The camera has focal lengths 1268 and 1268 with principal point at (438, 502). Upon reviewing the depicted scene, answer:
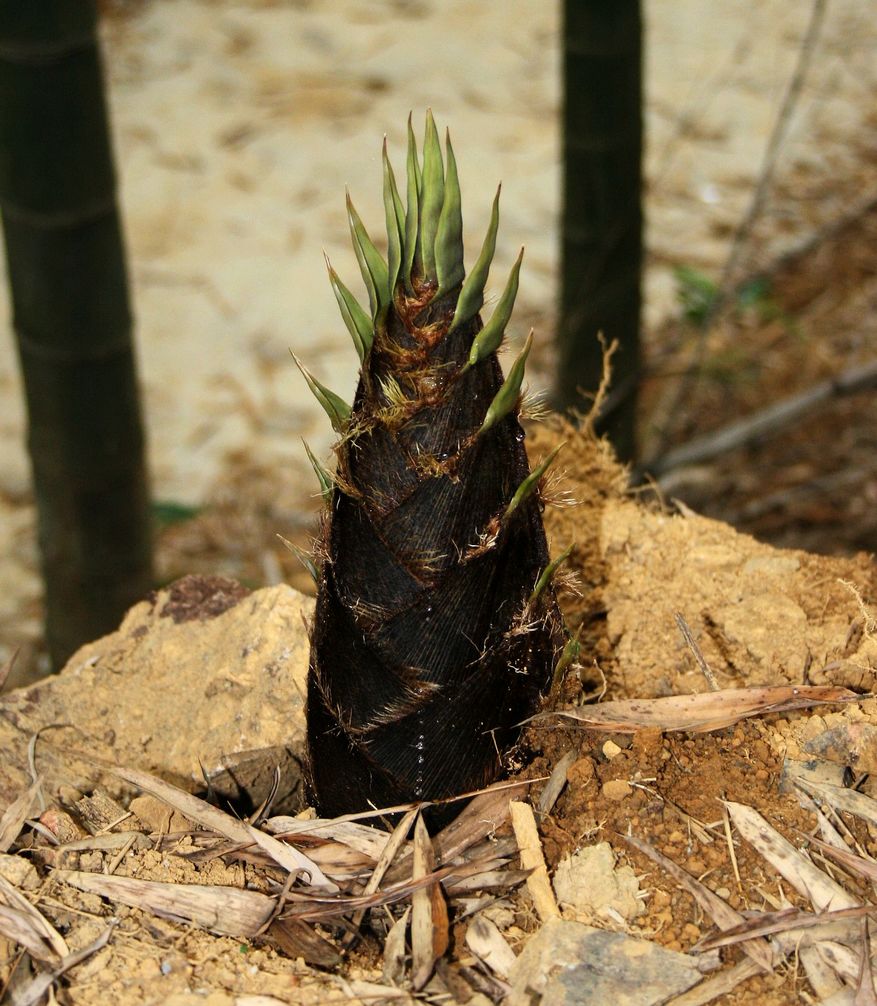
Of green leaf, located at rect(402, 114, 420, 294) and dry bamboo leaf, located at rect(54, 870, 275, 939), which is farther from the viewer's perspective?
dry bamboo leaf, located at rect(54, 870, 275, 939)

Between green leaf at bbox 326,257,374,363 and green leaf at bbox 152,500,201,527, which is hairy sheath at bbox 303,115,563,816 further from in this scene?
green leaf at bbox 152,500,201,527

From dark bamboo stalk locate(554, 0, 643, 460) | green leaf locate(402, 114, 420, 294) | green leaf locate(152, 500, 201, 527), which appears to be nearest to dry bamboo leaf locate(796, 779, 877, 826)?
green leaf locate(402, 114, 420, 294)

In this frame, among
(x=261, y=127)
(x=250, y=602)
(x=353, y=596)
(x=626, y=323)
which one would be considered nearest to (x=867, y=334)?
(x=626, y=323)

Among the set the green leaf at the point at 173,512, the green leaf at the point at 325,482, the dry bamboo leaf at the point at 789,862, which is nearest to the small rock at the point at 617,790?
the dry bamboo leaf at the point at 789,862

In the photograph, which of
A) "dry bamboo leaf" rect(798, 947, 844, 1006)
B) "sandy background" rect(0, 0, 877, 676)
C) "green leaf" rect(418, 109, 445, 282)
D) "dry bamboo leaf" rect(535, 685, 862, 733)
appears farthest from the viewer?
"sandy background" rect(0, 0, 877, 676)

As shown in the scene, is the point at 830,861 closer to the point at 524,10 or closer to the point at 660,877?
the point at 660,877

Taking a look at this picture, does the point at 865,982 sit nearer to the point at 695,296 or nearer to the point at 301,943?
the point at 301,943
